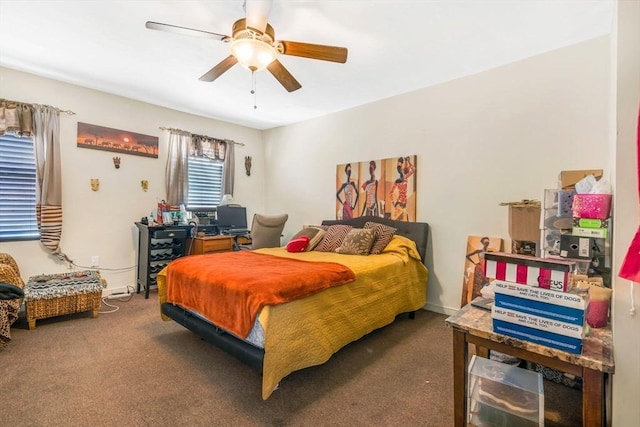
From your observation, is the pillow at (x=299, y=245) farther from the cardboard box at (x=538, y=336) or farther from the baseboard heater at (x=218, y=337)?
the cardboard box at (x=538, y=336)

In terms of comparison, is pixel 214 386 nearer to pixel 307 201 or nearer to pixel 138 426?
pixel 138 426

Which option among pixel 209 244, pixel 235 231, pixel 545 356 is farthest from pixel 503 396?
pixel 235 231

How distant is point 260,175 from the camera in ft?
18.0

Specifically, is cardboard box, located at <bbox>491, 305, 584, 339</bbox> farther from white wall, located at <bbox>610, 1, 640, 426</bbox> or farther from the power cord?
the power cord

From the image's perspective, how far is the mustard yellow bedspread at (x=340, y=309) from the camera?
175 cm

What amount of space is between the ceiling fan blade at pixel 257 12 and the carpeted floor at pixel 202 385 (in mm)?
2317

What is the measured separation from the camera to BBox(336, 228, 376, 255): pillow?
3.14 metres

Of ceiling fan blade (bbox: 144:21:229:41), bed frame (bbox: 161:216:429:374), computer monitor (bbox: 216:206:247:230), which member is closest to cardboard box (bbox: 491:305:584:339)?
bed frame (bbox: 161:216:429:374)

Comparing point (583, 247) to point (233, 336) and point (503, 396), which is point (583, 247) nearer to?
point (503, 396)

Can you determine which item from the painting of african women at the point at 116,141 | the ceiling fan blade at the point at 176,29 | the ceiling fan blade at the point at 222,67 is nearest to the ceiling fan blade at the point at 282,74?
the ceiling fan blade at the point at 222,67

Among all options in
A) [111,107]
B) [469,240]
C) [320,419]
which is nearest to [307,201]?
[469,240]

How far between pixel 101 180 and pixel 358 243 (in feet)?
10.9

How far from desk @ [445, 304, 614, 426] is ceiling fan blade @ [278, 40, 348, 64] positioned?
1.73 meters

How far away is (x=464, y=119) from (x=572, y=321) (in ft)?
8.63
